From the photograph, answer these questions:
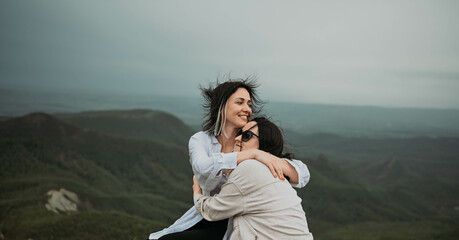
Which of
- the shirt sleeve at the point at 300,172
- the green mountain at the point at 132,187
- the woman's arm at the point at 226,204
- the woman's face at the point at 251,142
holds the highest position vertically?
the woman's face at the point at 251,142

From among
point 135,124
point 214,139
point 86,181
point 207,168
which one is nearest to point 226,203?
point 207,168

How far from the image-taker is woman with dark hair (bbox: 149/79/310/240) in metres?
4.25

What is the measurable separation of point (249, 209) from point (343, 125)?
195941 millimetres

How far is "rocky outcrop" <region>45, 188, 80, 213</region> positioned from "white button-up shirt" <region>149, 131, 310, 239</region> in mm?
24979

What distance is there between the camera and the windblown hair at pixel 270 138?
15.0 ft

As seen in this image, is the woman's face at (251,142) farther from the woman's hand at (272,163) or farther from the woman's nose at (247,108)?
the woman's nose at (247,108)

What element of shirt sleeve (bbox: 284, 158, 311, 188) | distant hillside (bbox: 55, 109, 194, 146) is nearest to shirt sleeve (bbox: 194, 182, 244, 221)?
shirt sleeve (bbox: 284, 158, 311, 188)

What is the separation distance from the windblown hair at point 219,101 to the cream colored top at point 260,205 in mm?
1672

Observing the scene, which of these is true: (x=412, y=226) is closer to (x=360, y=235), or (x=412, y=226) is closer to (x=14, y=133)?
(x=360, y=235)

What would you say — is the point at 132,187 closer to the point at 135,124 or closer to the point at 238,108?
the point at 135,124

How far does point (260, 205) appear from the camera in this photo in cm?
379

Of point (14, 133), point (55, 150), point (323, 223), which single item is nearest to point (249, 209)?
point (55, 150)

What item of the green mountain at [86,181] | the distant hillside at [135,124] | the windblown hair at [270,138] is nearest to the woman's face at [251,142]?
the windblown hair at [270,138]

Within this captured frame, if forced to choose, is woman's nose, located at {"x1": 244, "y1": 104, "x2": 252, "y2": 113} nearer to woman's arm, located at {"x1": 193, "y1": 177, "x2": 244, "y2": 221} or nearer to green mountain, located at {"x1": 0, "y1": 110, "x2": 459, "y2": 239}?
woman's arm, located at {"x1": 193, "y1": 177, "x2": 244, "y2": 221}
